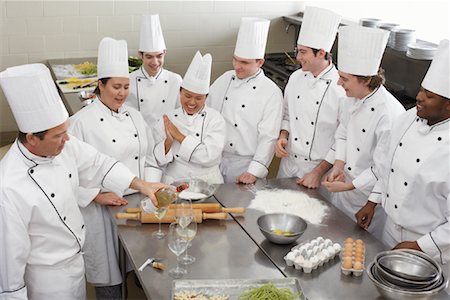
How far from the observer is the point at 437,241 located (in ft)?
9.61

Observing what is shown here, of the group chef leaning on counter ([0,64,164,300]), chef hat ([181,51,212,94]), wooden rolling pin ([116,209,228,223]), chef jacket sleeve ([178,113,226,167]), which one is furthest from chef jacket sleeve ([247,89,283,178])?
chef leaning on counter ([0,64,164,300])

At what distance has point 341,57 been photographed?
3676 mm

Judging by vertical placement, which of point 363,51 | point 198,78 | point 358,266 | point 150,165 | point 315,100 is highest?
point 363,51

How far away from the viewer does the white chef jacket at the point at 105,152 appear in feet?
11.8

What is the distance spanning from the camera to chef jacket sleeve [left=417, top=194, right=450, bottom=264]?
292 cm

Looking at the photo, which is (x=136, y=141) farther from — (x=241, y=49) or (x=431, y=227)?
(x=431, y=227)

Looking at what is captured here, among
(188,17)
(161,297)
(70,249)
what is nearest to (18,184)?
(70,249)

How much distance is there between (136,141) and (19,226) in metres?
1.11

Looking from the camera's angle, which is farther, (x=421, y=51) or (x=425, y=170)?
(x=421, y=51)

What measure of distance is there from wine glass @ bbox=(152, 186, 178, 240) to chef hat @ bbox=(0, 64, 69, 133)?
0.69 metres

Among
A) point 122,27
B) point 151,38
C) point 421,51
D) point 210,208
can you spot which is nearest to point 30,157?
point 210,208

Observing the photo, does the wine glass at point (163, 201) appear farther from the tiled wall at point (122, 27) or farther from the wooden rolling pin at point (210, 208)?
the tiled wall at point (122, 27)

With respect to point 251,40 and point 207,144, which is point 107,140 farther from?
point 251,40

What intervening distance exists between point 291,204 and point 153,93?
1.56 m
